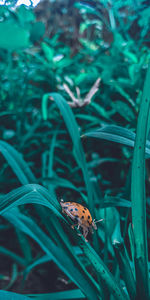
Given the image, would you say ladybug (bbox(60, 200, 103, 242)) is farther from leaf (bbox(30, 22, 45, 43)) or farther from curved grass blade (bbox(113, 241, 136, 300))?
leaf (bbox(30, 22, 45, 43))

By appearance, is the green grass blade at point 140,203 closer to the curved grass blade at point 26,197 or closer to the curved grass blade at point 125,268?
the curved grass blade at point 125,268

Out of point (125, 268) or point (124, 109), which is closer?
point (125, 268)

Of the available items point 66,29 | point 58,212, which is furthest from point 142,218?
point 66,29

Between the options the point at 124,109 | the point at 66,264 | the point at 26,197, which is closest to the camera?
the point at 26,197

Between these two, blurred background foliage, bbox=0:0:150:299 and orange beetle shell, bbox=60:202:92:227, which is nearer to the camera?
orange beetle shell, bbox=60:202:92:227

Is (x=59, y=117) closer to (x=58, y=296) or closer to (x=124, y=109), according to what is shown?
(x=124, y=109)

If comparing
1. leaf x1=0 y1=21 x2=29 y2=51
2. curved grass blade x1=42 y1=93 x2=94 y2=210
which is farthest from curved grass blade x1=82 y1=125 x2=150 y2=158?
leaf x1=0 y1=21 x2=29 y2=51

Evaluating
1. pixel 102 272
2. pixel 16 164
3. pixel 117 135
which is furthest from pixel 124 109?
pixel 102 272

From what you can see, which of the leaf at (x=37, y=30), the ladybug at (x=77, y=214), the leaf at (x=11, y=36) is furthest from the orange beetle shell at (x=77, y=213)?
the leaf at (x=37, y=30)

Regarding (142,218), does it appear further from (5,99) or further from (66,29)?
(66,29)
